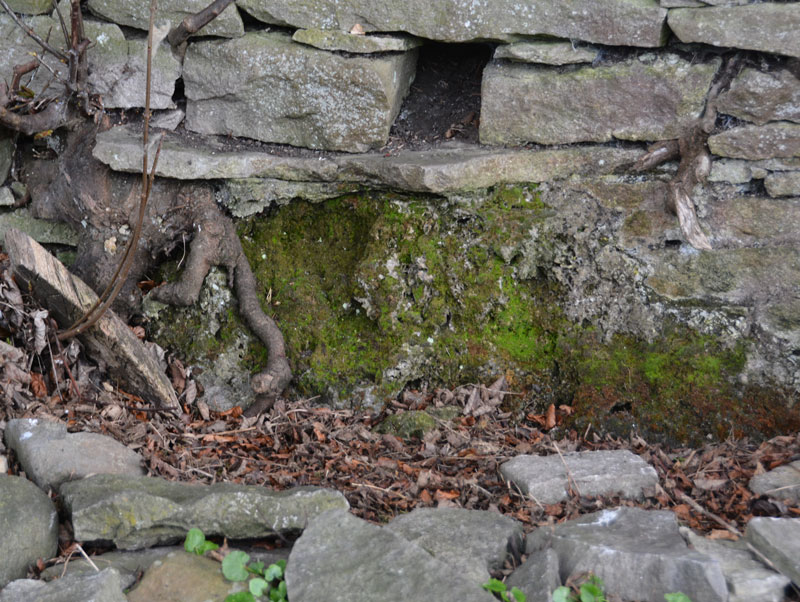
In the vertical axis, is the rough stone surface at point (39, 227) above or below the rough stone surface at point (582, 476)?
above

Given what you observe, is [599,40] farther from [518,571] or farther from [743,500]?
[518,571]

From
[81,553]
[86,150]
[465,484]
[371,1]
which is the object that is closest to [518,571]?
[465,484]

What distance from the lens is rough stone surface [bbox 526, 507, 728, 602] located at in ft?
7.22

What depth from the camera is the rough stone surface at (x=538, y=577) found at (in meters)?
2.21

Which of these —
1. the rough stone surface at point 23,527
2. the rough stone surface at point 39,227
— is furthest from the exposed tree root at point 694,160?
the rough stone surface at point 39,227

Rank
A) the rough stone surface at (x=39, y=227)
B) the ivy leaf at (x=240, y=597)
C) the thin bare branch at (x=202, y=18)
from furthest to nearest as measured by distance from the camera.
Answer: the rough stone surface at (x=39, y=227), the thin bare branch at (x=202, y=18), the ivy leaf at (x=240, y=597)

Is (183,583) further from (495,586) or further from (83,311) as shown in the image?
(83,311)

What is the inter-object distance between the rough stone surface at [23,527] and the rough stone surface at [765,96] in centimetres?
348

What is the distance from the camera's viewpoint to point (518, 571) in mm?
2373

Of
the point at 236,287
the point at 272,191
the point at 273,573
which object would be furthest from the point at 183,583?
the point at 272,191

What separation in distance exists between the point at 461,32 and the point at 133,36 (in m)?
1.86

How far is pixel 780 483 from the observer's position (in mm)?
2906

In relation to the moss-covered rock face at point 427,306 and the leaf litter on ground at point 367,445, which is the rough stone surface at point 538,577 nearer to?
the leaf litter on ground at point 367,445

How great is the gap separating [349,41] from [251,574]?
8.87 feet
